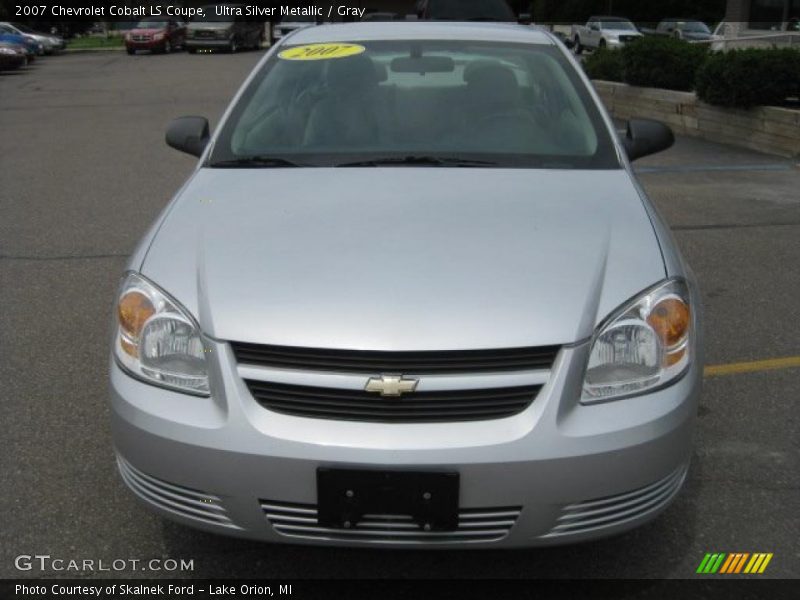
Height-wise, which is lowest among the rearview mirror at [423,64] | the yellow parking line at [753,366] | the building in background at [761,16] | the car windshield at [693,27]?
the car windshield at [693,27]

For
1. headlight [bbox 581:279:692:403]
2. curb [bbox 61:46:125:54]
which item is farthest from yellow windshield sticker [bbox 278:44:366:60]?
curb [bbox 61:46:125:54]

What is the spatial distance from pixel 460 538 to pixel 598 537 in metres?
0.39

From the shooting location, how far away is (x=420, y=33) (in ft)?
14.8

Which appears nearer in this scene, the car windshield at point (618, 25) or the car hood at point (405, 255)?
the car hood at point (405, 255)

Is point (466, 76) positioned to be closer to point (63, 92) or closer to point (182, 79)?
→ point (63, 92)

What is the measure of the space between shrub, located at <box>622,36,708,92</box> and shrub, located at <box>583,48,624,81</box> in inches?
32.5

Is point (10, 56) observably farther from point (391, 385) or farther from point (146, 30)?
point (391, 385)

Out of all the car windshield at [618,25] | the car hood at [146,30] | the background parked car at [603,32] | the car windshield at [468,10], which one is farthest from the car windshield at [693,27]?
the car windshield at [468,10]

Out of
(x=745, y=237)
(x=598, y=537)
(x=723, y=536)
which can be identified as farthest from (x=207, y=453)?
Result: (x=745, y=237)

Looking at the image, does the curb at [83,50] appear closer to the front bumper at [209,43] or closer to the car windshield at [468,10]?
the front bumper at [209,43]

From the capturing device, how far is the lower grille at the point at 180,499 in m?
2.58

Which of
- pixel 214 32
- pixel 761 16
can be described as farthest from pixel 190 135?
pixel 214 32

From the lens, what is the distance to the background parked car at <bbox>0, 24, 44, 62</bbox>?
106 feet

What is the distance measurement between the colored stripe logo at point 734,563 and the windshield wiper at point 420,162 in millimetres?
1595
